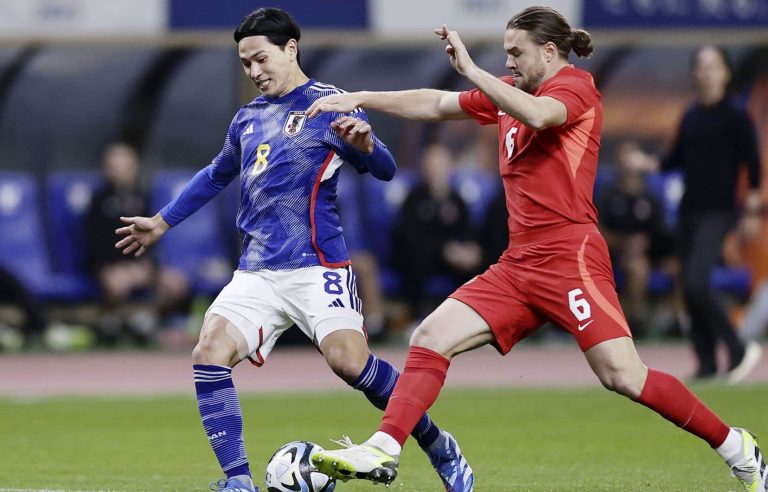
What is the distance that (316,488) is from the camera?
7.03 meters

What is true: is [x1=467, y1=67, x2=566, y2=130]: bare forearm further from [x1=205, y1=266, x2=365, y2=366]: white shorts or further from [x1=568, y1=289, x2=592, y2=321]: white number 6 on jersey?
[x1=205, y1=266, x2=365, y2=366]: white shorts

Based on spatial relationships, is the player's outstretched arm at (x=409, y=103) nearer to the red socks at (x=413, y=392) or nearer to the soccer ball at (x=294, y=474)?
the red socks at (x=413, y=392)

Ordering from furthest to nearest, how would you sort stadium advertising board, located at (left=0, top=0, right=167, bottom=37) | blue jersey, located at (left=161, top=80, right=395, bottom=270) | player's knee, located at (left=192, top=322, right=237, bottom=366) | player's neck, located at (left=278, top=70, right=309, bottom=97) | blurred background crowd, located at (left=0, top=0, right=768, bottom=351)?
stadium advertising board, located at (left=0, top=0, right=167, bottom=37) → blurred background crowd, located at (left=0, top=0, right=768, bottom=351) → player's neck, located at (left=278, top=70, right=309, bottom=97) → blue jersey, located at (left=161, top=80, right=395, bottom=270) → player's knee, located at (left=192, top=322, right=237, bottom=366)

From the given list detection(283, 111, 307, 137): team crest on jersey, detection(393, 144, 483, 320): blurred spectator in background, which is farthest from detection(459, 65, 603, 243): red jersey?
detection(393, 144, 483, 320): blurred spectator in background

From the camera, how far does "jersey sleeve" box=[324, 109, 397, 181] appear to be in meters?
7.47

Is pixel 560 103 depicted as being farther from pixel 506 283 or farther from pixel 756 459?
pixel 756 459

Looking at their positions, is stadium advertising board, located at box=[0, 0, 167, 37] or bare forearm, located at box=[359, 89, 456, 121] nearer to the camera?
bare forearm, located at box=[359, 89, 456, 121]

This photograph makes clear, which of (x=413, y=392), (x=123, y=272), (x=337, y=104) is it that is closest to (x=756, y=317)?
(x=123, y=272)

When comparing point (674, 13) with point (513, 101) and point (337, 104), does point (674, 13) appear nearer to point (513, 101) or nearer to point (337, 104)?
point (337, 104)

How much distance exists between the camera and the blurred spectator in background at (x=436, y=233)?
18.0 metres

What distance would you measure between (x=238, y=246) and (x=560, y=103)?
1240cm

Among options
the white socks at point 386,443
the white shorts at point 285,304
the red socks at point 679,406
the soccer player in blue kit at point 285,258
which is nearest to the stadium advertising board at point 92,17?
the soccer player in blue kit at point 285,258

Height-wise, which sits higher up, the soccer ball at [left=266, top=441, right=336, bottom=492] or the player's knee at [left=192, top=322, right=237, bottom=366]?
the player's knee at [left=192, top=322, right=237, bottom=366]

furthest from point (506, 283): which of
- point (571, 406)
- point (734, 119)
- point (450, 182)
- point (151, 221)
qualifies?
point (450, 182)
